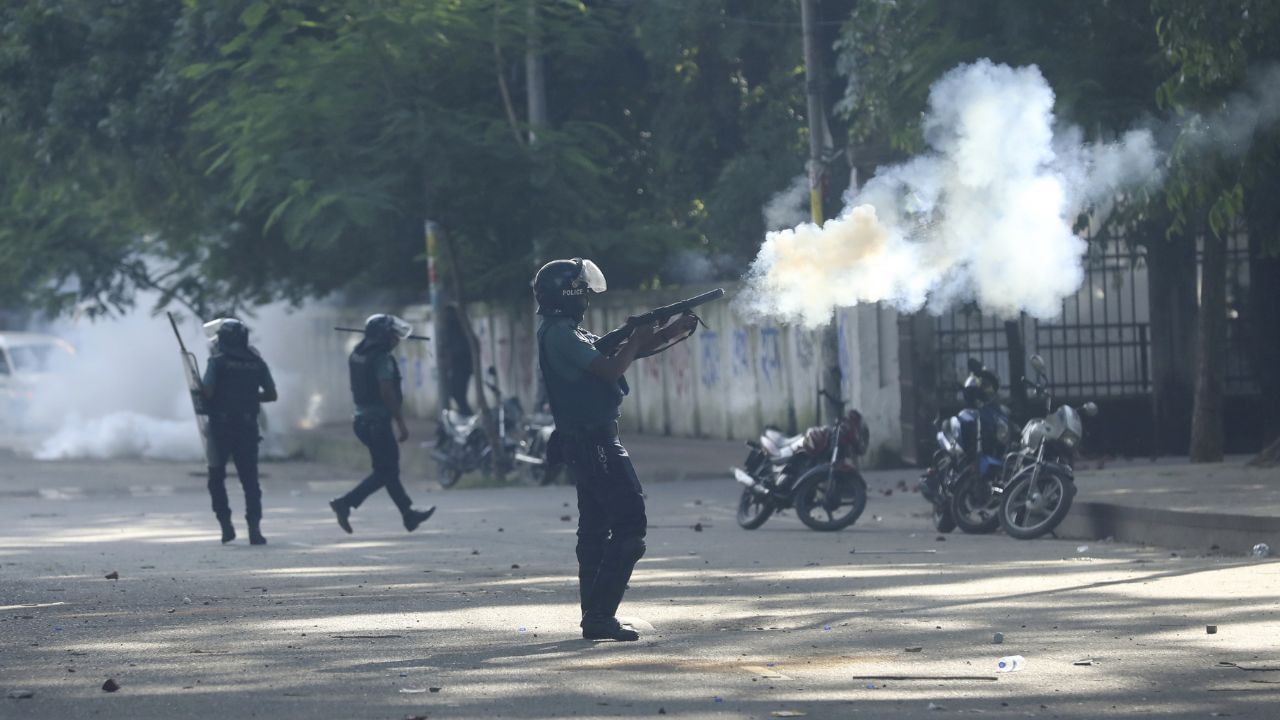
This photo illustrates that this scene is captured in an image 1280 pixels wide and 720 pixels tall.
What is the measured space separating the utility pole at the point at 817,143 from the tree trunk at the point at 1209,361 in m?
3.45

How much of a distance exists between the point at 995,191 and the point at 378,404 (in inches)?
202

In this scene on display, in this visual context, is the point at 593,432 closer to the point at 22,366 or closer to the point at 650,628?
the point at 650,628

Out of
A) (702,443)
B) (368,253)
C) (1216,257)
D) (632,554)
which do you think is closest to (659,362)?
(702,443)

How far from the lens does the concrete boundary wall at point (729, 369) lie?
20.7 meters

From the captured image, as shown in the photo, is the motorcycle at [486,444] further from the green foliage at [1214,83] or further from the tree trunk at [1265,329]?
the green foliage at [1214,83]

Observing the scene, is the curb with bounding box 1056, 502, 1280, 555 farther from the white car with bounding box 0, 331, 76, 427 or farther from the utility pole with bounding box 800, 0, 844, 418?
the white car with bounding box 0, 331, 76, 427

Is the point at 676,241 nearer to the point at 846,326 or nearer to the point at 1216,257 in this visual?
the point at 846,326

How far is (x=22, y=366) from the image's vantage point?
35469 millimetres

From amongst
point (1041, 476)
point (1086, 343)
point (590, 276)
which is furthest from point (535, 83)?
point (590, 276)

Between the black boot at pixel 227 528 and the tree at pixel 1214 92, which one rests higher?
the tree at pixel 1214 92

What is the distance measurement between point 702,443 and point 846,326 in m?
4.47

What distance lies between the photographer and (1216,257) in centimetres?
1764

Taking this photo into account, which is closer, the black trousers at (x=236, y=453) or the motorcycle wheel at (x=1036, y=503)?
the motorcycle wheel at (x=1036, y=503)

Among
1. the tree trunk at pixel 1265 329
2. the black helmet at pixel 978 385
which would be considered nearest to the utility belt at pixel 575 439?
the black helmet at pixel 978 385
